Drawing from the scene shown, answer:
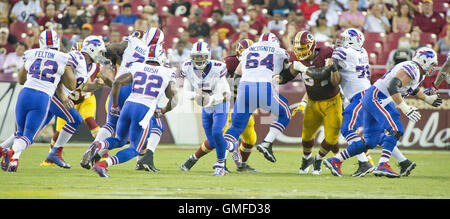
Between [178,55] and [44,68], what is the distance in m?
7.44

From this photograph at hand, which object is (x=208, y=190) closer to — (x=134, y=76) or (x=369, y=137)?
(x=134, y=76)

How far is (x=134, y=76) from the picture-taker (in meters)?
10.7

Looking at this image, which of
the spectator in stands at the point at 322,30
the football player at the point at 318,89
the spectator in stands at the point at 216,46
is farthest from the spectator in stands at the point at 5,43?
the football player at the point at 318,89

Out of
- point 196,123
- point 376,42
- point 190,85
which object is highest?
point 190,85

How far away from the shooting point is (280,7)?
21031 millimetres

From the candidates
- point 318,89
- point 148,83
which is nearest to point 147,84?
point 148,83

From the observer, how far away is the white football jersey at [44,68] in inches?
446

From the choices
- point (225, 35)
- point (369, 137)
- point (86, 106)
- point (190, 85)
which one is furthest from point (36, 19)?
point (369, 137)

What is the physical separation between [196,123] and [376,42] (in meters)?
5.27

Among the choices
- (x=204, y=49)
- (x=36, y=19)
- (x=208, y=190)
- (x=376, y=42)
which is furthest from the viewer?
(x=36, y=19)

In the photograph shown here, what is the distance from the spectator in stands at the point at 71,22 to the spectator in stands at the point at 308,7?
609cm

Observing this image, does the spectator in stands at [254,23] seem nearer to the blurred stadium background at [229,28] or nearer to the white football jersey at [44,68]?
the blurred stadium background at [229,28]

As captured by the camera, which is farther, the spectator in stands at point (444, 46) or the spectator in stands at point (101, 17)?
the spectator in stands at point (101, 17)

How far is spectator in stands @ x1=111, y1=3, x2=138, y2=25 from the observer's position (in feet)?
67.1
